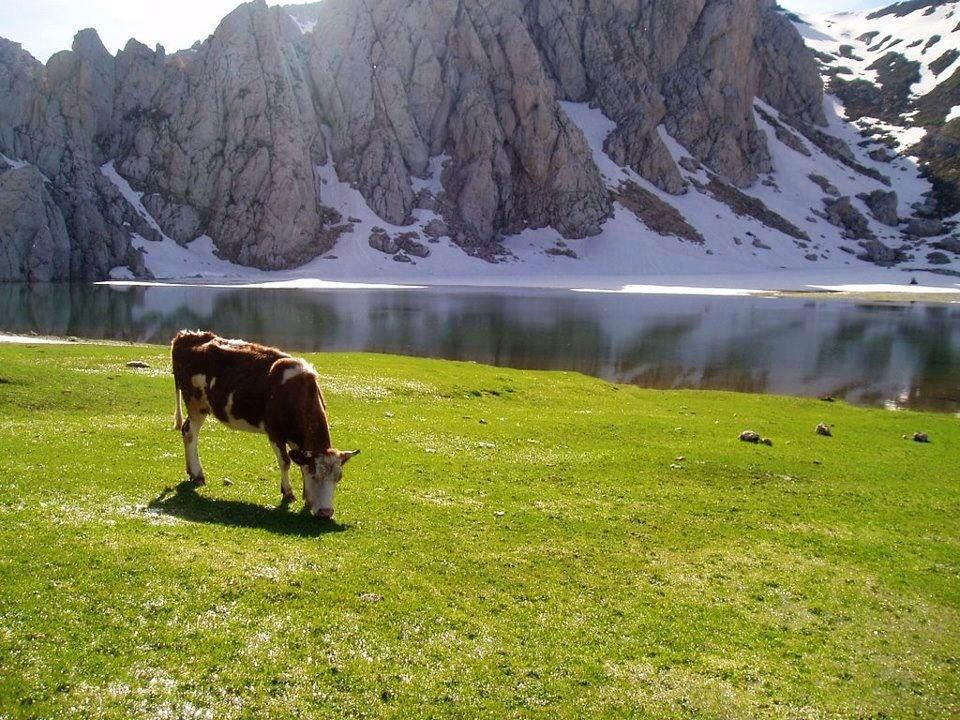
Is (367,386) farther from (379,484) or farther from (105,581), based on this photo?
(105,581)

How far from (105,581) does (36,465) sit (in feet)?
24.5

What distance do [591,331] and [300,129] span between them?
12440 centimetres

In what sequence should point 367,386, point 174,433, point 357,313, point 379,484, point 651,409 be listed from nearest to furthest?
point 379,484
point 174,433
point 367,386
point 651,409
point 357,313

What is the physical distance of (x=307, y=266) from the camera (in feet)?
518

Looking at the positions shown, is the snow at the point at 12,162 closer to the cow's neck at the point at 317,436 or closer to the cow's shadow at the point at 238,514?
the cow's shadow at the point at 238,514

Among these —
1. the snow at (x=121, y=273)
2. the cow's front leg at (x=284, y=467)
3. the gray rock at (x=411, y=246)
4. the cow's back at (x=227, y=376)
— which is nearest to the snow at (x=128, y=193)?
the snow at (x=121, y=273)

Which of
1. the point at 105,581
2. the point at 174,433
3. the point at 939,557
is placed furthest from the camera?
the point at 174,433

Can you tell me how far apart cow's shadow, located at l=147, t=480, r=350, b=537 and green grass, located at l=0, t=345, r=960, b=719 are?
8 centimetres

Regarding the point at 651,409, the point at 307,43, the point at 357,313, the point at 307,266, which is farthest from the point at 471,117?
the point at 651,409

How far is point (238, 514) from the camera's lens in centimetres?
1370

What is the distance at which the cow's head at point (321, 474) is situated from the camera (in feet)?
43.7

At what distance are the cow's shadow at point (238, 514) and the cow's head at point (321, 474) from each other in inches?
13.4

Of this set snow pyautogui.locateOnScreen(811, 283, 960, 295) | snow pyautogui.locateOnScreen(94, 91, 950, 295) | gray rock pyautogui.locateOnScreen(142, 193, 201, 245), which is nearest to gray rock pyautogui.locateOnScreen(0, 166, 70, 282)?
snow pyautogui.locateOnScreen(94, 91, 950, 295)

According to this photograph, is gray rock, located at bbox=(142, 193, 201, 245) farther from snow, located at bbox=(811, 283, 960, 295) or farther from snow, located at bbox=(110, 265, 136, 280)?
snow, located at bbox=(811, 283, 960, 295)
